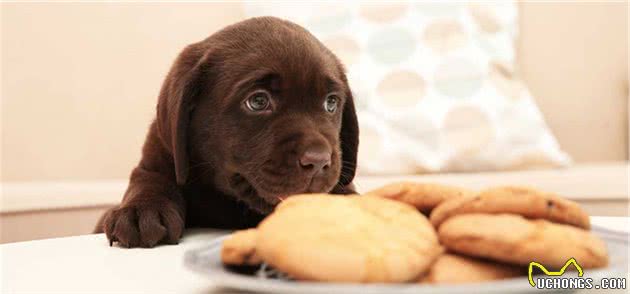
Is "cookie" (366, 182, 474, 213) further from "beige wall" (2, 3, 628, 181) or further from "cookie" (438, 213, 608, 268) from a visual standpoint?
"beige wall" (2, 3, 628, 181)

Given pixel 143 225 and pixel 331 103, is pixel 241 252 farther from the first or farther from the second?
pixel 331 103

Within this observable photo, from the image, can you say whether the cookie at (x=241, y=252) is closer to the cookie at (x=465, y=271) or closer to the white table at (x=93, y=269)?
the white table at (x=93, y=269)

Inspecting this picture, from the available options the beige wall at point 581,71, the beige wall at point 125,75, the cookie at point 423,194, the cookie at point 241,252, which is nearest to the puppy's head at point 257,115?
the cookie at point 423,194

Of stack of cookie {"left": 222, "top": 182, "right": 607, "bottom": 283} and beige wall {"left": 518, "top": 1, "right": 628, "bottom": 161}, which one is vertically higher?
stack of cookie {"left": 222, "top": 182, "right": 607, "bottom": 283}

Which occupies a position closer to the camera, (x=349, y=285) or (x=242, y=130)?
(x=349, y=285)

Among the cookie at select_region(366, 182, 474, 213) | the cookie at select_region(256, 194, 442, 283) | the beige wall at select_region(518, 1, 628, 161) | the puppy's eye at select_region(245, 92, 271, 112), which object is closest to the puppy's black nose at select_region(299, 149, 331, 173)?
the puppy's eye at select_region(245, 92, 271, 112)

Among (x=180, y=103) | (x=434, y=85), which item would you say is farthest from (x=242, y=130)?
(x=434, y=85)

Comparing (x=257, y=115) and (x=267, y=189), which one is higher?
(x=257, y=115)
